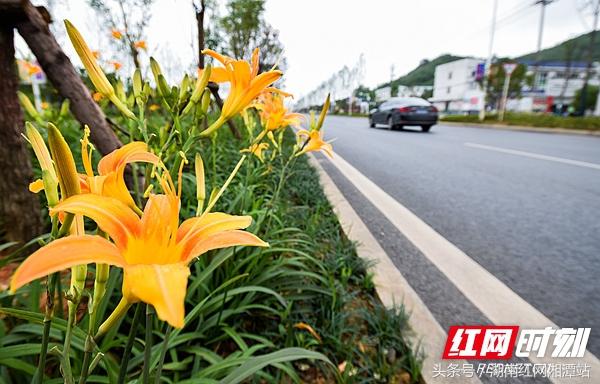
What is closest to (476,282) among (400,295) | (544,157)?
(400,295)

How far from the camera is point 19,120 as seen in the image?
1.73 metres

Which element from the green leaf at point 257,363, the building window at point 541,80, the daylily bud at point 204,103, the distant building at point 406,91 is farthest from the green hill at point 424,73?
the green leaf at point 257,363

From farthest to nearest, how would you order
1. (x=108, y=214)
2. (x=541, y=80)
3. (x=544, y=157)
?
(x=541, y=80), (x=544, y=157), (x=108, y=214)

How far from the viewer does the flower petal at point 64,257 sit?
0.32 m

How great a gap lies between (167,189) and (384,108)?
13.4 meters

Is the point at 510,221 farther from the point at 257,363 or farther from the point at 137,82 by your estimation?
the point at 137,82

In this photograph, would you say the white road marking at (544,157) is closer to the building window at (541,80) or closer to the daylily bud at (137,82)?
the daylily bud at (137,82)

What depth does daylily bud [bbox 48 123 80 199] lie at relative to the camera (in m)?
0.43

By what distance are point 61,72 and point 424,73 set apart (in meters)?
121

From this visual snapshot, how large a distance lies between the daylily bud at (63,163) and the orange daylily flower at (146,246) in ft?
0.13

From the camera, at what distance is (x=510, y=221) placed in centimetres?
291

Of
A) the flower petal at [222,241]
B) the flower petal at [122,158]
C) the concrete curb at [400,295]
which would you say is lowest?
the concrete curb at [400,295]

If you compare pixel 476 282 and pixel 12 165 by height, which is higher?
pixel 12 165

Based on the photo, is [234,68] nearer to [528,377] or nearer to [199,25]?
[528,377]
